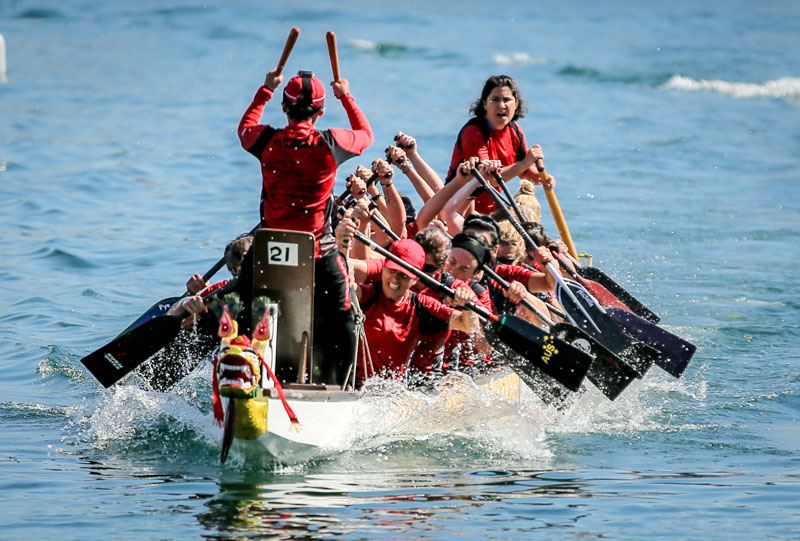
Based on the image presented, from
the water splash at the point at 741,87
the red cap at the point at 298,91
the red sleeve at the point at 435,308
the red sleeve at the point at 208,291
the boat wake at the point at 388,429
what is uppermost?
the water splash at the point at 741,87

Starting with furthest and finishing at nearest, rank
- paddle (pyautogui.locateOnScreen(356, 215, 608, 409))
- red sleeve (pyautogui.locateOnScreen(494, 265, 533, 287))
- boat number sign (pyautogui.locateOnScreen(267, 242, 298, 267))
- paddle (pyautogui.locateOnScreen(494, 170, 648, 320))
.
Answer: paddle (pyautogui.locateOnScreen(494, 170, 648, 320)) → red sleeve (pyautogui.locateOnScreen(494, 265, 533, 287)) → paddle (pyautogui.locateOnScreen(356, 215, 608, 409)) → boat number sign (pyautogui.locateOnScreen(267, 242, 298, 267))

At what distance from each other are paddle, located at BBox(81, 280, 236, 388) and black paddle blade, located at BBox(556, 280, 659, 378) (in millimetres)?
2814

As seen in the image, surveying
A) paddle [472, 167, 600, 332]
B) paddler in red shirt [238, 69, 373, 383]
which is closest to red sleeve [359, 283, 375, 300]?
paddler in red shirt [238, 69, 373, 383]

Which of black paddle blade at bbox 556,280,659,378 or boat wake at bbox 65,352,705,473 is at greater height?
black paddle blade at bbox 556,280,659,378

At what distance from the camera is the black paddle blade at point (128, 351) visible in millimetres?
6762

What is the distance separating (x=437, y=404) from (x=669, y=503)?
153cm

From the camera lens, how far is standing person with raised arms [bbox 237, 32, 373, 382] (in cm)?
598

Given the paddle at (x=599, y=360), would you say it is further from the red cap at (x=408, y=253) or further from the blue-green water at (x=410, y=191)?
the red cap at (x=408, y=253)

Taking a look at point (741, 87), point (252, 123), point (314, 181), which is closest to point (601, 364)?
point (314, 181)

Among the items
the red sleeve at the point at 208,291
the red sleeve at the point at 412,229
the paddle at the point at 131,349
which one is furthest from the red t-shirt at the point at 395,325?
the red sleeve at the point at 412,229

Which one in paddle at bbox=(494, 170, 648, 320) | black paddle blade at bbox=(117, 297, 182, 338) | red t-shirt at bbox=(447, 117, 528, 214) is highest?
red t-shirt at bbox=(447, 117, 528, 214)

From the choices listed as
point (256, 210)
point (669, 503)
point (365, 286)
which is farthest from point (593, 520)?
point (256, 210)

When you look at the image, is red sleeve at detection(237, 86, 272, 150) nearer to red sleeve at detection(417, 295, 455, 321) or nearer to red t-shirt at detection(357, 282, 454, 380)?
red t-shirt at detection(357, 282, 454, 380)

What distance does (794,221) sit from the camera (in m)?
16.3
